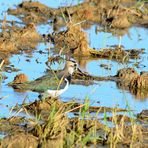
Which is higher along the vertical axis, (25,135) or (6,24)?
(6,24)

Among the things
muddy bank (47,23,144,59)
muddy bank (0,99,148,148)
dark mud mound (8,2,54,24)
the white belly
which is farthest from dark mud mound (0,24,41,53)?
muddy bank (0,99,148,148)

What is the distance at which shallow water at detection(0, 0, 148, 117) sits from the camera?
438 inches

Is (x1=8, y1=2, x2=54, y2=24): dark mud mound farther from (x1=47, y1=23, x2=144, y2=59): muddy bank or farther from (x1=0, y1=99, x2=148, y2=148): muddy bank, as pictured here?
(x1=0, y1=99, x2=148, y2=148): muddy bank

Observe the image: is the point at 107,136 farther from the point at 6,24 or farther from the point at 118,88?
the point at 6,24

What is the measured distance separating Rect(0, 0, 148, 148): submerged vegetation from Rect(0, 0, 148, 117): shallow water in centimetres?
13

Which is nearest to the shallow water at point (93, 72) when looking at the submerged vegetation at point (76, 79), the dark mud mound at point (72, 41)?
the submerged vegetation at point (76, 79)

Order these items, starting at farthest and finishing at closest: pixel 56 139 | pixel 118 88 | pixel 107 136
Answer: pixel 118 88 < pixel 107 136 < pixel 56 139

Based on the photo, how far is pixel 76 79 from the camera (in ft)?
41.3

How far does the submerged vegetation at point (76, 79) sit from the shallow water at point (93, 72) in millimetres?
134

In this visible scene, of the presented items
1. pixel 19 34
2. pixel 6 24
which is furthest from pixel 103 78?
pixel 6 24

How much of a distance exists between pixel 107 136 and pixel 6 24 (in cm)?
728

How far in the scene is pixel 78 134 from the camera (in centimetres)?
905

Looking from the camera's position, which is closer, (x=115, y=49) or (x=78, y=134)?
(x=78, y=134)

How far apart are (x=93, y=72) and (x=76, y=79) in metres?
0.57
